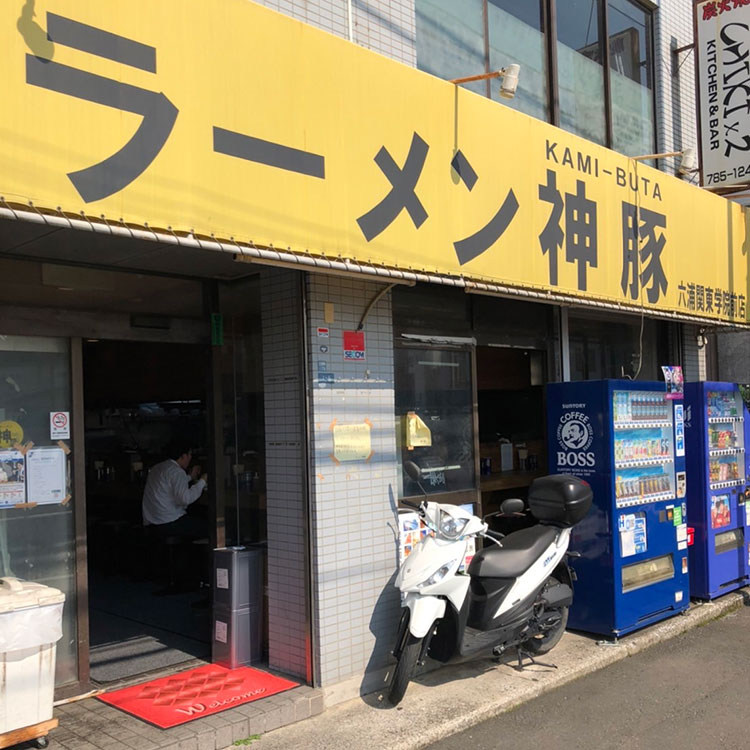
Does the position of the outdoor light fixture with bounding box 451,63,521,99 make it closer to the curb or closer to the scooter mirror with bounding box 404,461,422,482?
the scooter mirror with bounding box 404,461,422,482

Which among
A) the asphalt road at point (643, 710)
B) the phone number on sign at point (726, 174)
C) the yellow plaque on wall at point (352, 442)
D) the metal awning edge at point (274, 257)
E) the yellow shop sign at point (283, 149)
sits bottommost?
the asphalt road at point (643, 710)

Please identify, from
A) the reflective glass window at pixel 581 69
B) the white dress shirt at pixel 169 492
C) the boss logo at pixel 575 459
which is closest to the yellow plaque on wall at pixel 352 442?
the boss logo at pixel 575 459

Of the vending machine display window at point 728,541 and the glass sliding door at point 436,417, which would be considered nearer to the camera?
the glass sliding door at point 436,417

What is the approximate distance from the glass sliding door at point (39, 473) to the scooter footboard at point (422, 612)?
7.54 ft

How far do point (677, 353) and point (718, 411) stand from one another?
5.38ft

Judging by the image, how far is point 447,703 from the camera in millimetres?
5141

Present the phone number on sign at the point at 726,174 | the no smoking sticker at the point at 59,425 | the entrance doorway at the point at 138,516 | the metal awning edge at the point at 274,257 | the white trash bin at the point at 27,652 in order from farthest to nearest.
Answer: the phone number on sign at the point at 726,174 → the entrance doorway at the point at 138,516 → the no smoking sticker at the point at 59,425 → the white trash bin at the point at 27,652 → the metal awning edge at the point at 274,257

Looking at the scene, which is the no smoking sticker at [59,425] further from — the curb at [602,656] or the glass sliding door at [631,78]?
the glass sliding door at [631,78]

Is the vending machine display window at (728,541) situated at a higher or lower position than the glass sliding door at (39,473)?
lower

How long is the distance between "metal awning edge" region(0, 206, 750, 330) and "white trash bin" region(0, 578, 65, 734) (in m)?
2.18

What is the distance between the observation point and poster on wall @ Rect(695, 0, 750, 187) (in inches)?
336

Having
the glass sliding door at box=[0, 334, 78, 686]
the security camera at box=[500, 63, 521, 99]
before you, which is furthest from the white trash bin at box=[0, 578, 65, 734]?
the security camera at box=[500, 63, 521, 99]

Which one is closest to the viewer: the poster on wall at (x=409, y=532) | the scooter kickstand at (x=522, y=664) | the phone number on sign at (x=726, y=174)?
the poster on wall at (x=409, y=532)

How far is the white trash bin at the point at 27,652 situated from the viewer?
4160 millimetres
